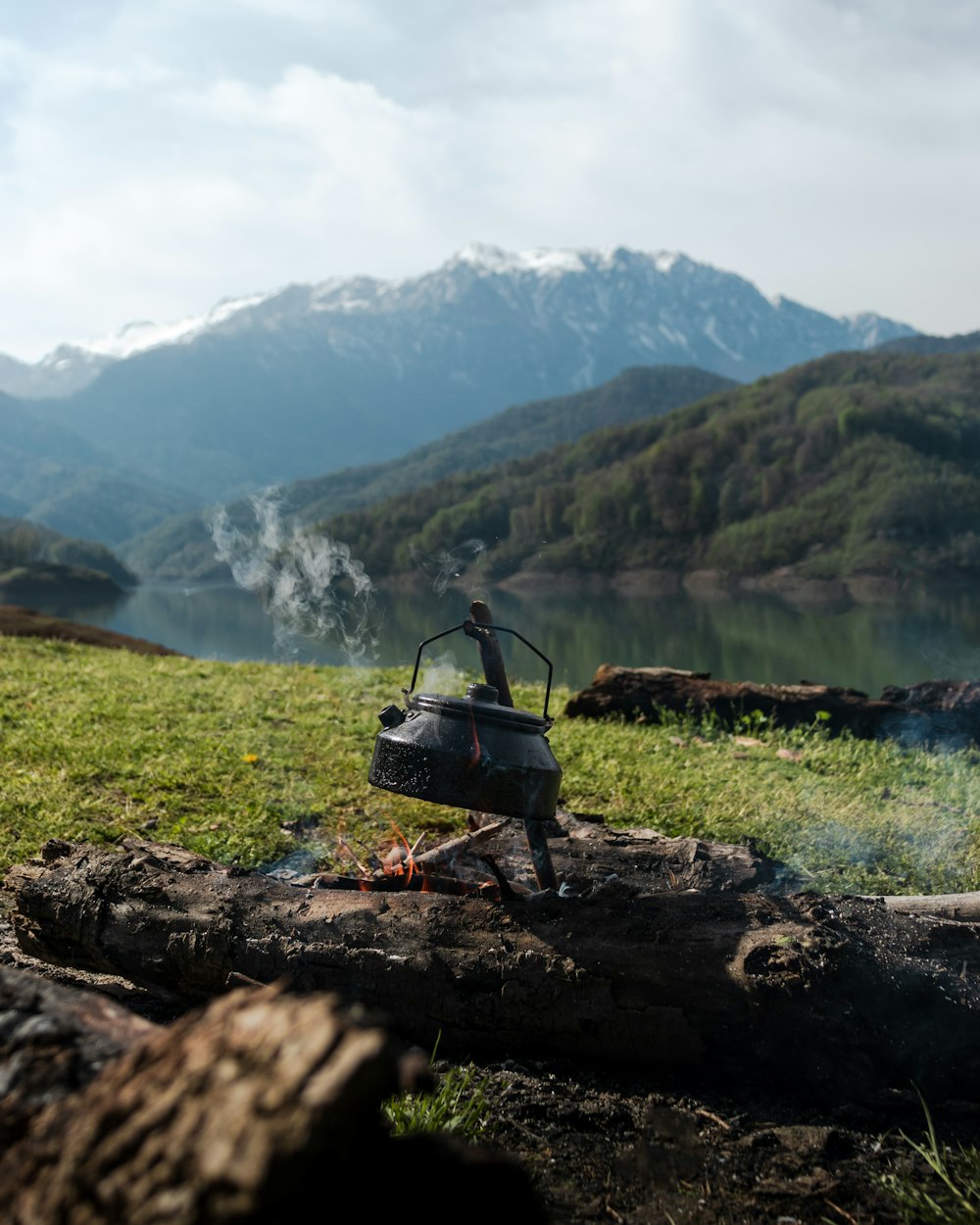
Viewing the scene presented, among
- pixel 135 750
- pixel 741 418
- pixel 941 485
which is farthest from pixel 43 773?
pixel 741 418

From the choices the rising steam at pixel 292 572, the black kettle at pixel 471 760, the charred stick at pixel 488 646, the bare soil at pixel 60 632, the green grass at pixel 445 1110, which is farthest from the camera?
the bare soil at pixel 60 632

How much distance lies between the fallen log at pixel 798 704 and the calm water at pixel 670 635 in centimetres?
178

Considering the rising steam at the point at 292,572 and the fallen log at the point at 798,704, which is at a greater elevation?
the rising steam at the point at 292,572

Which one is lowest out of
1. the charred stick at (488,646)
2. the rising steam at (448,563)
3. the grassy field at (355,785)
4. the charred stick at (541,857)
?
the grassy field at (355,785)

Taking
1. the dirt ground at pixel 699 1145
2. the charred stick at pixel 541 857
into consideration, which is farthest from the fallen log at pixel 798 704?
the dirt ground at pixel 699 1145

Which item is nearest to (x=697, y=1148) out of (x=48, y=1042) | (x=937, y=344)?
(x=48, y=1042)

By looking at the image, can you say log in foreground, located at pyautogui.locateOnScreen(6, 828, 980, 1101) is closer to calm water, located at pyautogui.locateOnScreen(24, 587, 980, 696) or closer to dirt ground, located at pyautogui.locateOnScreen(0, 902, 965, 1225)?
dirt ground, located at pyautogui.locateOnScreen(0, 902, 965, 1225)

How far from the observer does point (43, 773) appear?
6.09 metres

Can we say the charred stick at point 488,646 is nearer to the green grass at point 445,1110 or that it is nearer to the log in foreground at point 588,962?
the log in foreground at point 588,962

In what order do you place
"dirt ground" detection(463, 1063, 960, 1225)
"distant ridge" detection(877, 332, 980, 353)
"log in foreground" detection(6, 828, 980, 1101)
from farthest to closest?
"distant ridge" detection(877, 332, 980, 353)
"log in foreground" detection(6, 828, 980, 1101)
"dirt ground" detection(463, 1063, 960, 1225)

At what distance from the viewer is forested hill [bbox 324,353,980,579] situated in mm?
44925

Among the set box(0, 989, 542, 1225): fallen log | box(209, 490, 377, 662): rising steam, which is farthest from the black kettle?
box(209, 490, 377, 662): rising steam

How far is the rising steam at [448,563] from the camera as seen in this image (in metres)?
6.33

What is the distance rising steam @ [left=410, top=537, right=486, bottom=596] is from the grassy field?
750mm
